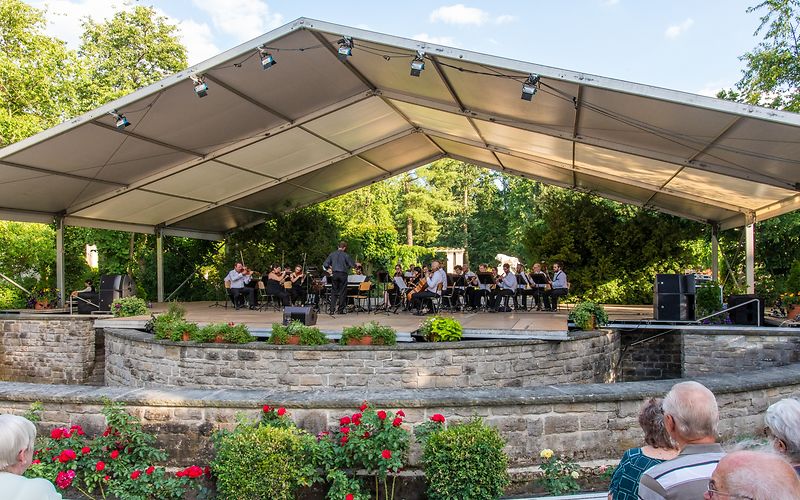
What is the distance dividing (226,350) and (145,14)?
23365 millimetres

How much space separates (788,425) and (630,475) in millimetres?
632

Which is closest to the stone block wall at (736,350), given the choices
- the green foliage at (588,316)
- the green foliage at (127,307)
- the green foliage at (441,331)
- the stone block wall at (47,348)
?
the green foliage at (588,316)

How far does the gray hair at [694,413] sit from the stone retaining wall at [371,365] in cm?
528

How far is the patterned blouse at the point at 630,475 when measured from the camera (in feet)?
6.79

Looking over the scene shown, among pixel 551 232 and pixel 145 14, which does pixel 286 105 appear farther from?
pixel 145 14

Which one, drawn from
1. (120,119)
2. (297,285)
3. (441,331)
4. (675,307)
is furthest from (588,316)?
(120,119)

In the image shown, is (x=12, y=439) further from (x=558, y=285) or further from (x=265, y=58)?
(x=558, y=285)

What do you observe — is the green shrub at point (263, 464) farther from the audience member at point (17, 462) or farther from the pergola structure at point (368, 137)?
the pergola structure at point (368, 137)

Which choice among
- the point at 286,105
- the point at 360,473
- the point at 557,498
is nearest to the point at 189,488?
the point at 360,473

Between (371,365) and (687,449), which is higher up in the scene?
(687,449)

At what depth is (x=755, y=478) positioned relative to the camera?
1245mm

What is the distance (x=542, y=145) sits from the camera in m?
10.9

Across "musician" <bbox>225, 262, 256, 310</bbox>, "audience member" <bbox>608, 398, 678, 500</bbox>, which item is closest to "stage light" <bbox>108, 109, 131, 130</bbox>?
"musician" <bbox>225, 262, 256, 310</bbox>

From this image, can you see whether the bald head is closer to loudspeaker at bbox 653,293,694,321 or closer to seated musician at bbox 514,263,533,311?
loudspeaker at bbox 653,293,694,321
